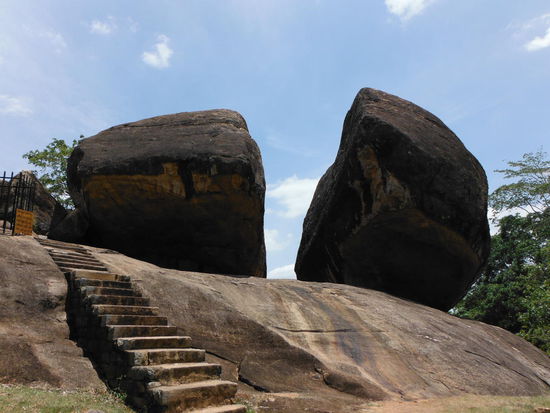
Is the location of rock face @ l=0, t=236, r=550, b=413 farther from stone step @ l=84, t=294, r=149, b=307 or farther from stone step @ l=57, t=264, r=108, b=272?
stone step @ l=84, t=294, r=149, b=307

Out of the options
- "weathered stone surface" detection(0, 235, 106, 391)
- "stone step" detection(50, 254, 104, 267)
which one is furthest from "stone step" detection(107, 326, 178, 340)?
"stone step" detection(50, 254, 104, 267)

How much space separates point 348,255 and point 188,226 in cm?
532

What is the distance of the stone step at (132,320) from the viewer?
720 centimetres

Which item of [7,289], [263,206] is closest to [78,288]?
[7,289]

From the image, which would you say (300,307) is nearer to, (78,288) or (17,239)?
(78,288)

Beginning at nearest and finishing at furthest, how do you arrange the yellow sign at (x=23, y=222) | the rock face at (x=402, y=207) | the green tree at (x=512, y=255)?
the yellow sign at (x=23, y=222) → the rock face at (x=402, y=207) → the green tree at (x=512, y=255)

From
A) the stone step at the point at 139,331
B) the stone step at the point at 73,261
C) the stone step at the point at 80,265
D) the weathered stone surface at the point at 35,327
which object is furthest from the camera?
the stone step at the point at 73,261

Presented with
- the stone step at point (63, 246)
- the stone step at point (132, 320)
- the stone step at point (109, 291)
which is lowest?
the stone step at point (132, 320)

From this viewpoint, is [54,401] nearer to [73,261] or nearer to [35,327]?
[35,327]

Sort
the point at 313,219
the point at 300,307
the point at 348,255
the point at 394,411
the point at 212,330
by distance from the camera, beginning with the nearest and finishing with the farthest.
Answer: the point at 394,411, the point at 212,330, the point at 300,307, the point at 348,255, the point at 313,219

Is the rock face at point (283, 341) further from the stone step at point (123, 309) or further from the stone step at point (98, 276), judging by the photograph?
the stone step at point (123, 309)

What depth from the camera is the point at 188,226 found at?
1376 cm

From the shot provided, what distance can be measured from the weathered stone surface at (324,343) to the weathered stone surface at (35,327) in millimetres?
1587

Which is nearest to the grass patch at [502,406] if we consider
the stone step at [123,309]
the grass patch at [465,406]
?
the grass patch at [465,406]
